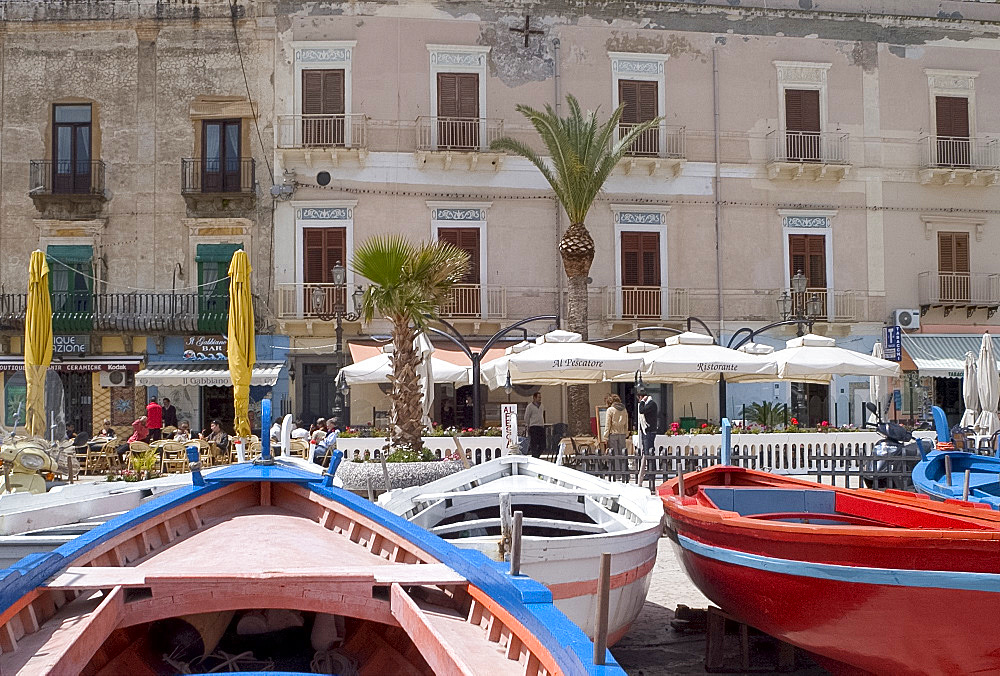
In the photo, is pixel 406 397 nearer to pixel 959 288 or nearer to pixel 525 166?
pixel 525 166

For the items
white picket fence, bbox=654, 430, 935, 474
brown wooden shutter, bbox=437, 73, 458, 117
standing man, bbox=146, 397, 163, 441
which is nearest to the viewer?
white picket fence, bbox=654, 430, 935, 474

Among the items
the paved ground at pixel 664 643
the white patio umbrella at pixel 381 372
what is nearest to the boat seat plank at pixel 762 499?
the paved ground at pixel 664 643

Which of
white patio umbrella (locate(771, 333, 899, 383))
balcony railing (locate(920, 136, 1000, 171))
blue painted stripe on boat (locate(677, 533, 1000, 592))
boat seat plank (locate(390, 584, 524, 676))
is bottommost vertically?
blue painted stripe on boat (locate(677, 533, 1000, 592))

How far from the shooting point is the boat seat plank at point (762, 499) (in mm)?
9062

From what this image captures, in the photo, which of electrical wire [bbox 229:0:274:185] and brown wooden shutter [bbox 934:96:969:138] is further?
brown wooden shutter [bbox 934:96:969:138]

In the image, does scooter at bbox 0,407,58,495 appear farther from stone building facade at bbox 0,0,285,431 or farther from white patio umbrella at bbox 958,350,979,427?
white patio umbrella at bbox 958,350,979,427

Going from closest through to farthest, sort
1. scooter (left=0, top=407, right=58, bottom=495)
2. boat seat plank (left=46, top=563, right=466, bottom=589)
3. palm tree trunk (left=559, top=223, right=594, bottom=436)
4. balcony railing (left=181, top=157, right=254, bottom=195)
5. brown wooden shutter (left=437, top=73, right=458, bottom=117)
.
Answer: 1. boat seat plank (left=46, top=563, right=466, bottom=589)
2. scooter (left=0, top=407, right=58, bottom=495)
3. palm tree trunk (left=559, top=223, right=594, bottom=436)
4. balcony railing (left=181, top=157, right=254, bottom=195)
5. brown wooden shutter (left=437, top=73, right=458, bottom=117)

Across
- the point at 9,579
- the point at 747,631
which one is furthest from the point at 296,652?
the point at 747,631

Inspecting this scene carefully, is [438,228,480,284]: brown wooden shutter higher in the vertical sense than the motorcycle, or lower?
higher

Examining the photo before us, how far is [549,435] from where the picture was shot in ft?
→ 69.2

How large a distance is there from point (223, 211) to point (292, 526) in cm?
1982

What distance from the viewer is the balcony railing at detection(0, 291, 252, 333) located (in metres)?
23.8

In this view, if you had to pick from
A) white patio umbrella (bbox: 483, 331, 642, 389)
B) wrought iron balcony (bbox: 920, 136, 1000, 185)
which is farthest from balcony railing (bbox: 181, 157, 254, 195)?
wrought iron balcony (bbox: 920, 136, 1000, 185)

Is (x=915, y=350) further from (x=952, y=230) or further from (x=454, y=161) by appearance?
(x=454, y=161)
